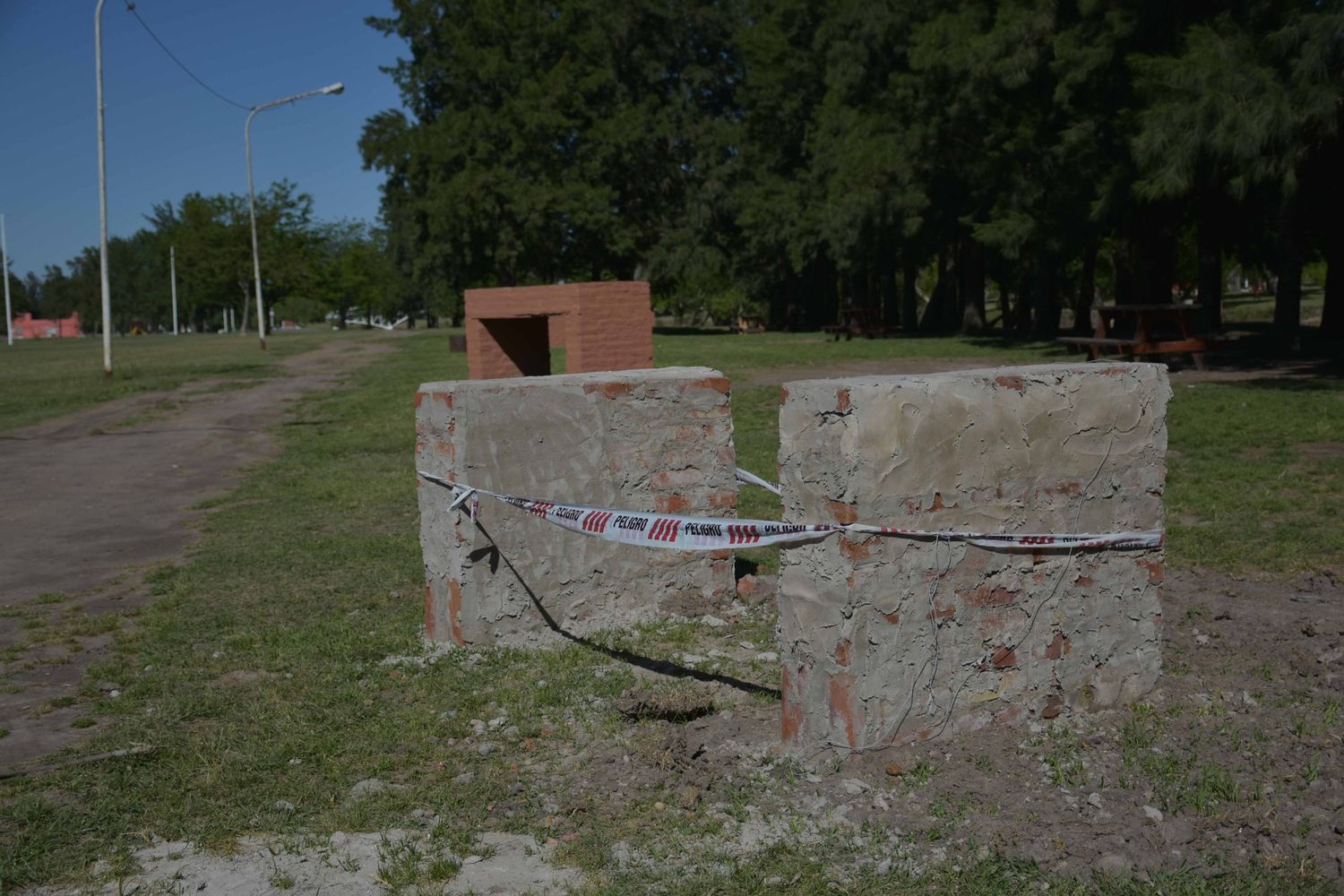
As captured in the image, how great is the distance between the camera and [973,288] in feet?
120

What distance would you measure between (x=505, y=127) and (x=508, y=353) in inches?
1356

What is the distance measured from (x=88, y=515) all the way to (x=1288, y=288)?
19131mm

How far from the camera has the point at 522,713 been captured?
5.00m

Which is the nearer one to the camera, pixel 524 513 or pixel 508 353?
pixel 524 513

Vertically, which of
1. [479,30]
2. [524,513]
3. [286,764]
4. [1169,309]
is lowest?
[286,764]

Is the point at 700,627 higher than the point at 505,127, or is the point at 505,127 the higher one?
the point at 505,127

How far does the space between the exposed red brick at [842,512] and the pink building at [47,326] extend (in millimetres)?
113556

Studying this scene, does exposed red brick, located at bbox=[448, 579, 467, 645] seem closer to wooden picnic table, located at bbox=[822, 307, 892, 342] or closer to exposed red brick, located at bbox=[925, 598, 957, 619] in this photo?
exposed red brick, located at bbox=[925, 598, 957, 619]

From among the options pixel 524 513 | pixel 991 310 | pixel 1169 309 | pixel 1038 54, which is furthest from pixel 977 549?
pixel 991 310

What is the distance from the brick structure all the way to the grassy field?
1.78 meters

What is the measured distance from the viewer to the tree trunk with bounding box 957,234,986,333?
35.7 meters

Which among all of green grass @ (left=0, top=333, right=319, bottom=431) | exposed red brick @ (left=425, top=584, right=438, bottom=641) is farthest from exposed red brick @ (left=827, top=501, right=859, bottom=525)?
green grass @ (left=0, top=333, right=319, bottom=431)

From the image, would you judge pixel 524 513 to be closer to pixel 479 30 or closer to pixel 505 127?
pixel 505 127

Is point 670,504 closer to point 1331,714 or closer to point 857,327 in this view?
point 1331,714
